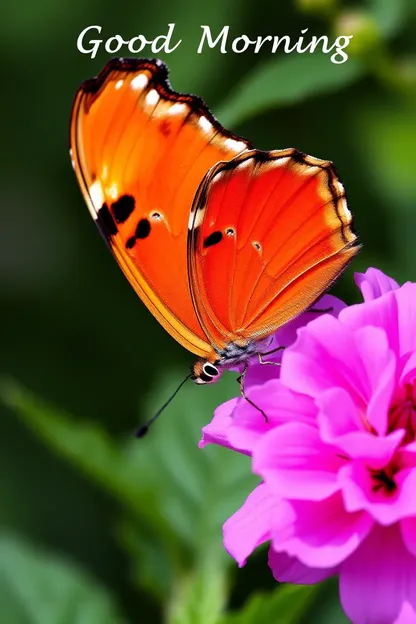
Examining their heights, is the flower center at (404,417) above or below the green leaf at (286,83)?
below

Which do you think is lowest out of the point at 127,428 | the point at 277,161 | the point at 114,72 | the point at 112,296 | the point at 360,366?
the point at 127,428

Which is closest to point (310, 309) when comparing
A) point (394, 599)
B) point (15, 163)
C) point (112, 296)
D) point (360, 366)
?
point (360, 366)

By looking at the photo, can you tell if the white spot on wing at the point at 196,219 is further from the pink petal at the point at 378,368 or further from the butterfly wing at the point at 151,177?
the pink petal at the point at 378,368

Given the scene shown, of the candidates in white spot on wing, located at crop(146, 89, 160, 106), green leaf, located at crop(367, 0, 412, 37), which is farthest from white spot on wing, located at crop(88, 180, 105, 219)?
green leaf, located at crop(367, 0, 412, 37)

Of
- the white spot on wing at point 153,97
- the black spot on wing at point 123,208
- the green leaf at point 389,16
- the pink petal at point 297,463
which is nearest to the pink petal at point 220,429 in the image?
the pink petal at point 297,463

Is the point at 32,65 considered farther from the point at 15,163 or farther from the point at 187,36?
the point at 187,36

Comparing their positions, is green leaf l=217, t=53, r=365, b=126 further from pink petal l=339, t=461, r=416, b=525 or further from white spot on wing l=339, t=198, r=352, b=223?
pink petal l=339, t=461, r=416, b=525
